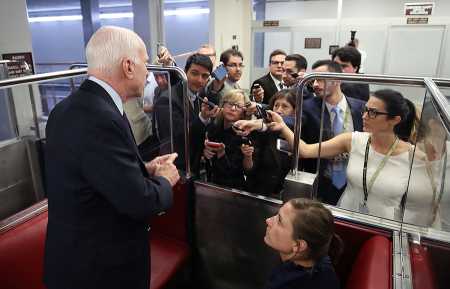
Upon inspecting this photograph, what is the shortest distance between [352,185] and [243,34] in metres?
4.72

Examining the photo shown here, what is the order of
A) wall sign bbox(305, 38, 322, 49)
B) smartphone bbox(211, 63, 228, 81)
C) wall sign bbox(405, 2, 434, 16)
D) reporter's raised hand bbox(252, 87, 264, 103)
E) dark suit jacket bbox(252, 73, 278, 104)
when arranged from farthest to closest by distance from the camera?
wall sign bbox(305, 38, 322, 49)
wall sign bbox(405, 2, 434, 16)
dark suit jacket bbox(252, 73, 278, 104)
reporter's raised hand bbox(252, 87, 264, 103)
smartphone bbox(211, 63, 228, 81)

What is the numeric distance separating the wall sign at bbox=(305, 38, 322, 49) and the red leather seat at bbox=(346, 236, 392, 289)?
179 inches

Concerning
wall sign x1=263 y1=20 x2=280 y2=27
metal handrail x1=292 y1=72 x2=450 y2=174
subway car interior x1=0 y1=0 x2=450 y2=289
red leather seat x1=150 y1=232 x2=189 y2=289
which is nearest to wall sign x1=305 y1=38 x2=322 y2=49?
wall sign x1=263 y1=20 x2=280 y2=27

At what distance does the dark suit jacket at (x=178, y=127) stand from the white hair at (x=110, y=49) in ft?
2.87

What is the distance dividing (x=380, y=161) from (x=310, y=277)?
76 cm

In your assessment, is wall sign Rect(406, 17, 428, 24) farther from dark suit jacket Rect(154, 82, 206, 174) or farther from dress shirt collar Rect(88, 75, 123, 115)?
dress shirt collar Rect(88, 75, 123, 115)

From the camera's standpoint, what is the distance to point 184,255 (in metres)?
1.94

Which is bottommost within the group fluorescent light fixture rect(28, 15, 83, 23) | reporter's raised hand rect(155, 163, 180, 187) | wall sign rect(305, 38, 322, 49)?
reporter's raised hand rect(155, 163, 180, 187)

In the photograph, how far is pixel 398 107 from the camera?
1.61 meters

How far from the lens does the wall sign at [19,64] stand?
103 inches

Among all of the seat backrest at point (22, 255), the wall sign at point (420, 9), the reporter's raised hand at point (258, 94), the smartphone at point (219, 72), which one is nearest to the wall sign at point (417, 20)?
the wall sign at point (420, 9)

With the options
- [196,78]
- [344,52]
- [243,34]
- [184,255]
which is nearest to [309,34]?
[243,34]

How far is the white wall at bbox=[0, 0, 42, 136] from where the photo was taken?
2.75m

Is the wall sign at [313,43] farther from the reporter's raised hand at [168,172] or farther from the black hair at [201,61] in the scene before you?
→ the reporter's raised hand at [168,172]
